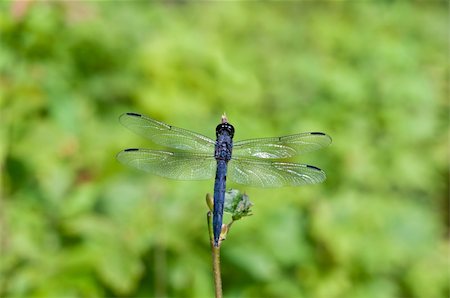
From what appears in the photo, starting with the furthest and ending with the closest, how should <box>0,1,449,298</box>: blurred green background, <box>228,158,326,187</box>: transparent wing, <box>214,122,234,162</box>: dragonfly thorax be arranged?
→ <box>0,1,449,298</box>: blurred green background → <box>228,158,326,187</box>: transparent wing → <box>214,122,234,162</box>: dragonfly thorax

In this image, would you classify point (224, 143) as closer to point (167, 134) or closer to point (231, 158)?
point (231, 158)

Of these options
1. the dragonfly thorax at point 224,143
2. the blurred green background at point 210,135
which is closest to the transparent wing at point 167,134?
the dragonfly thorax at point 224,143

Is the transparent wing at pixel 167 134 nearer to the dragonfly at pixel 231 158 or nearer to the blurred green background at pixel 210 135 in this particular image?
Result: the dragonfly at pixel 231 158

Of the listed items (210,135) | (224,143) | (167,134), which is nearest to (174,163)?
(167,134)

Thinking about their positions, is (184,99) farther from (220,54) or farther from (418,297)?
(418,297)

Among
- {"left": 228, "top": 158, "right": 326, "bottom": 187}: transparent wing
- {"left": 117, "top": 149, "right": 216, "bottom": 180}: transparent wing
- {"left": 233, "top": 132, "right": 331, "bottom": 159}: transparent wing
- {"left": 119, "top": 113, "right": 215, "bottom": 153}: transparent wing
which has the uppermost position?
{"left": 119, "top": 113, "right": 215, "bottom": 153}: transparent wing

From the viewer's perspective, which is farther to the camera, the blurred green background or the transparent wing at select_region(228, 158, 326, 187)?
the blurred green background

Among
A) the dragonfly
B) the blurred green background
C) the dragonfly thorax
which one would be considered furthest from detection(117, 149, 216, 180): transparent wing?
the blurred green background

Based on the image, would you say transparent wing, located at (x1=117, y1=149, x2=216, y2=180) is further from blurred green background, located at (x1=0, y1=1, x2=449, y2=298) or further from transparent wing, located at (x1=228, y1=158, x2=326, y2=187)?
blurred green background, located at (x1=0, y1=1, x2=449, y2=298)
